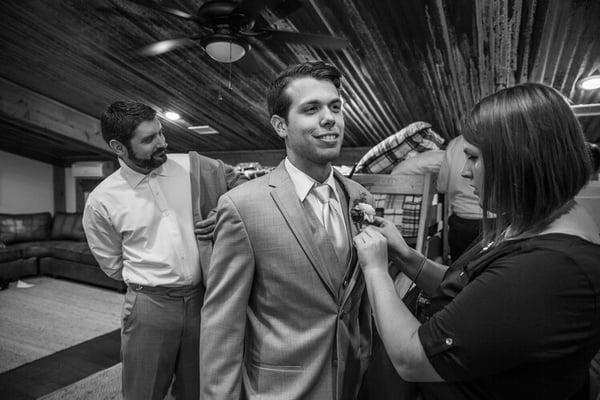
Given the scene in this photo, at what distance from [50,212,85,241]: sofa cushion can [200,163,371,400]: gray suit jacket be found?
8460mm

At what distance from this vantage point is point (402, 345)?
0.88 meters

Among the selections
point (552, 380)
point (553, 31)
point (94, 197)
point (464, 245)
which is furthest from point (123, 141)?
point (553, 31)

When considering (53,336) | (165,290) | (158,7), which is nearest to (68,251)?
(53,336)

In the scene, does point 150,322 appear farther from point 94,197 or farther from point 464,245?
point 464,245

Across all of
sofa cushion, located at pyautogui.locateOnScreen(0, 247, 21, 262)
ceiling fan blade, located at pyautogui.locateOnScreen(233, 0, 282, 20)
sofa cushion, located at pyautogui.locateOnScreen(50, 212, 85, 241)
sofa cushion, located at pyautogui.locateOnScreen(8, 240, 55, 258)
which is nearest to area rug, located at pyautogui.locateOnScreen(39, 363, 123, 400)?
ceiling fan blade, located at pyautogui.locateOnScreen(233, 0, 282, 20)

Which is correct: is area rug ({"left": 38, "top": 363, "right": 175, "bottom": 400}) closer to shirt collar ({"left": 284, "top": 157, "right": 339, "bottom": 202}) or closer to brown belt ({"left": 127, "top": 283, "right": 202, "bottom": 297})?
brown belt ({"left": 127, "top": 283, "right": 202, "bottom": 297})

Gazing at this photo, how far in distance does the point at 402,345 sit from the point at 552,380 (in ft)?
1.13

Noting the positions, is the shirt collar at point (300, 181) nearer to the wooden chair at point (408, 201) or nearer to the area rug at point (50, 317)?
the wooden chair at point (408, 201)

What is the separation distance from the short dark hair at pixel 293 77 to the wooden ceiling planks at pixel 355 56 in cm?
177

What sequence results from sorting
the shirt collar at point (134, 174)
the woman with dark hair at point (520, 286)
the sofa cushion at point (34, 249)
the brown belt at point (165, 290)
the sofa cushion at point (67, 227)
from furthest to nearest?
1. the sofa cushion at point (67, 227)
2. the sofa cushion at point (34, 249)
3. the shirt collar at point (134, 174)
4. the brown belt at point (165, 290)
5. the woman with dark hair at point (520, 286)

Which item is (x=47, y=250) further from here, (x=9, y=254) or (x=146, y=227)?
(x=146, y=227)

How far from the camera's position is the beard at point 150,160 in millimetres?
2094

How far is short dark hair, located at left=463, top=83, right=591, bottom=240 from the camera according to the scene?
0.85 m

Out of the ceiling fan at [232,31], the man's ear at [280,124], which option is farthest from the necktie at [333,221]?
the ceiling fan at [232,31]
